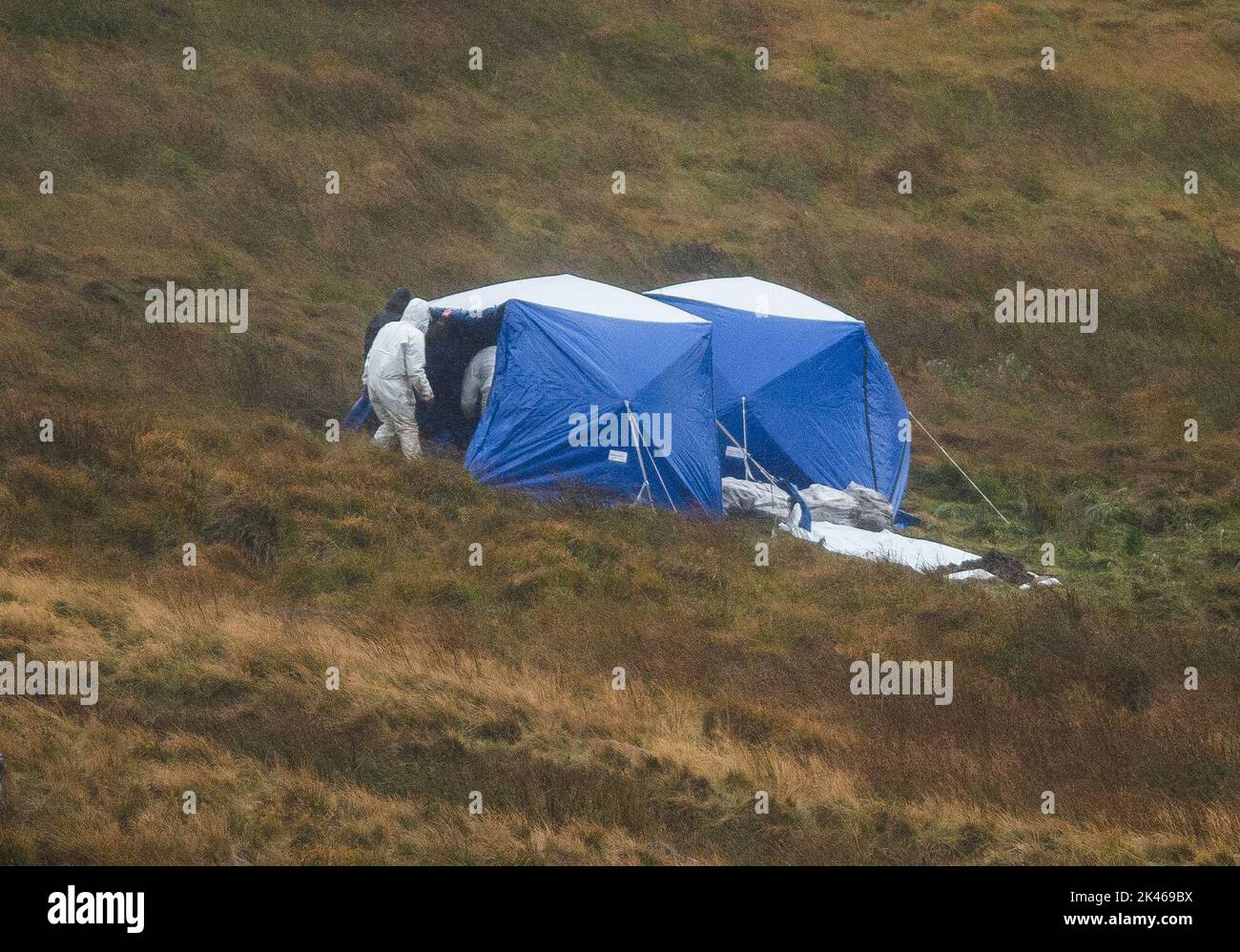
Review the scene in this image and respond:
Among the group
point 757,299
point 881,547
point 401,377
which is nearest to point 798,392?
point 757,299

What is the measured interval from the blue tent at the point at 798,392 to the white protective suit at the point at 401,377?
10.5 feet

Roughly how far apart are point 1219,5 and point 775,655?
29.5 m

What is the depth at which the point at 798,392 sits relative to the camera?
15188 mm

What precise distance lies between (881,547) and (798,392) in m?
2.41

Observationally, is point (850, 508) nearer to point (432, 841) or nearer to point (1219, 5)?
point (432, 841)

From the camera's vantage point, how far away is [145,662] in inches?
334

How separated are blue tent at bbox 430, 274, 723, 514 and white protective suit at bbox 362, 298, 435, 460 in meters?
0.63

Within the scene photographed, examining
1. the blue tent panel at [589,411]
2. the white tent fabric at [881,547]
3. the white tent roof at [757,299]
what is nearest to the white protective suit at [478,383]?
the blue tent panel at [589,411]

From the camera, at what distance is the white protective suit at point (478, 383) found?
544 inches

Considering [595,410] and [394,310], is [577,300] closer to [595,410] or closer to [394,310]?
[595,410]

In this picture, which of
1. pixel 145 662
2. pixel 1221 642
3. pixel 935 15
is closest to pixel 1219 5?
pixel 935 15

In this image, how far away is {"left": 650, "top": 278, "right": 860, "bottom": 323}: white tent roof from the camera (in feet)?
51.5

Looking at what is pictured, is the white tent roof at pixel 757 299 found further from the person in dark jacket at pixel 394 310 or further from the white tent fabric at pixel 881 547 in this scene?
the person in dark jacket at pixel 394 310

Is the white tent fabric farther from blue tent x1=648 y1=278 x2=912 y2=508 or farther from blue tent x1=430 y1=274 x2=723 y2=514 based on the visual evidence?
blue tent x1=648 y1=278 x2=912 y2=508
